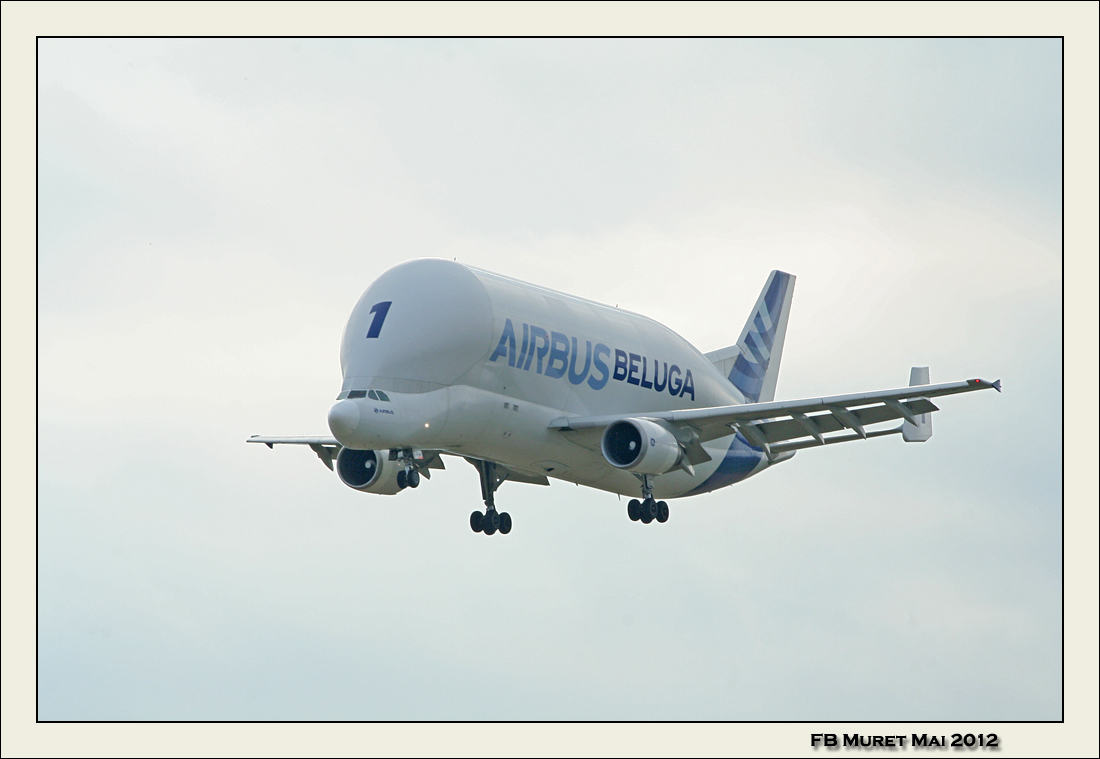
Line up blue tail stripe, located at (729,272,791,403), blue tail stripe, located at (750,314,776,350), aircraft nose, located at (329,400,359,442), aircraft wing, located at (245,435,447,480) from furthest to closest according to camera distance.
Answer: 1. blue tail stripe, located at (750,314,776,350)
2. blue tail stripe, located at (729,272,791,403)
3. aircraft wing, located at (245,435,447,480)
4. aircraft nose, located at (329,400,359,442)

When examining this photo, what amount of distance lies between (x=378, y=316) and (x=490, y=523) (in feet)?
30.4

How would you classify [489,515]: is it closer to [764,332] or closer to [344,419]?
[344,419]

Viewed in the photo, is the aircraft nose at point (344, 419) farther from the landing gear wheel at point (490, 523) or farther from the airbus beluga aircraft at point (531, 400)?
the landing gear wheel at point (490, 523)

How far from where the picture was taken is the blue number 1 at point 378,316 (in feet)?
142

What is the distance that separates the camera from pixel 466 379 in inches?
1706

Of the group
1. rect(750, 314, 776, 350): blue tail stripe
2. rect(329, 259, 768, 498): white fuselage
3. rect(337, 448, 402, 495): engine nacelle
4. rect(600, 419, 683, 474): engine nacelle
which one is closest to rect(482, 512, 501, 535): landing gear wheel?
rect(329, 259, 768, 498): white fuselage

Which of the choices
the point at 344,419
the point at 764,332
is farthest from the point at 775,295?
the point at 344,419

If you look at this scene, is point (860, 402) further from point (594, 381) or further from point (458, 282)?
point (458, 282)

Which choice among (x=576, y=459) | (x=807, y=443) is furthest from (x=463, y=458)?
(x=807, y=443)

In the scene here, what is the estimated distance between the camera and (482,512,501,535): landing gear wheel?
49750mm

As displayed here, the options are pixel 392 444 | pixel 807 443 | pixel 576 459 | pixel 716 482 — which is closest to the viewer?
pixel 392 444

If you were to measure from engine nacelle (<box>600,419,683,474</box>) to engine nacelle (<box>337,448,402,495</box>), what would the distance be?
748 centimetres

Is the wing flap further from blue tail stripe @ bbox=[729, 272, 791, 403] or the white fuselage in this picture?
blue tail stripe @ bbox=[729, 272, 791, 403]

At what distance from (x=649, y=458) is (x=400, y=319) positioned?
795cm
